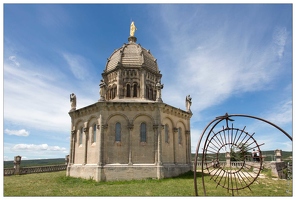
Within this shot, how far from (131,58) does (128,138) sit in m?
10.8

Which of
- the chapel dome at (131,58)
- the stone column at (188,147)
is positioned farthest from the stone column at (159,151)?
the chapel dome at (131,58)

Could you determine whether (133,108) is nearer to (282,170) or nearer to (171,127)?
(171,127)

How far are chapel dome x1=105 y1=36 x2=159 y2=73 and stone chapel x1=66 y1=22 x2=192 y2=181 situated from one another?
207 cm

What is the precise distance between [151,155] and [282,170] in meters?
15.5

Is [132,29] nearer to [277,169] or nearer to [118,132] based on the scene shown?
[118,132]

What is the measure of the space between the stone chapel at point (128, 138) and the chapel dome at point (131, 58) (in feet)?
6.80

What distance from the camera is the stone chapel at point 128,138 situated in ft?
71.3

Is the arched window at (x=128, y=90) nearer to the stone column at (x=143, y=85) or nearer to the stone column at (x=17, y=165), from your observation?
the stone column at (x=143, y=85)

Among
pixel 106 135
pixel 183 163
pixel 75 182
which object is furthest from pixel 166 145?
pixel 75 182

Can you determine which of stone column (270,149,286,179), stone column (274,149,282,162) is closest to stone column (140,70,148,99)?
stone column (270,149,286,179)

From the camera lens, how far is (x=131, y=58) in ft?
93.8

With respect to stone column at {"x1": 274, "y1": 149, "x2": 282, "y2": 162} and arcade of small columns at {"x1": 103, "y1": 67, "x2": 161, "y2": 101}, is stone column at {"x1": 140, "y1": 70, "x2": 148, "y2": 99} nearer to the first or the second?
arcade of small columns at {"x1": 103, "y1": 67, "x2": 161, "y2": 101}

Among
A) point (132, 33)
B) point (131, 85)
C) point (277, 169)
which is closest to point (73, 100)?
point (131, 85)

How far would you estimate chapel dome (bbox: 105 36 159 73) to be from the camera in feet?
92.1
